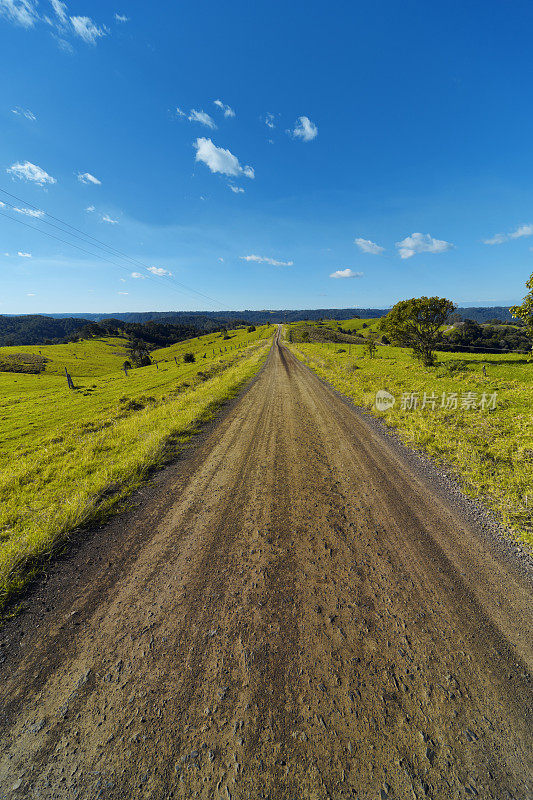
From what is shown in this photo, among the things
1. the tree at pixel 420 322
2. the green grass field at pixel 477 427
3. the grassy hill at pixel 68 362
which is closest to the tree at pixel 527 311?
the green grass field at pixel 477 427

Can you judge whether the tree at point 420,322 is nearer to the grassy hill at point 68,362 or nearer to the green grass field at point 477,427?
the green grass field at point 477,427

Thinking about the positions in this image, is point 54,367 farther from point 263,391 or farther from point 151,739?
point 151,739

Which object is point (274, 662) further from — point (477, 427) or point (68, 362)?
point (68, 362)

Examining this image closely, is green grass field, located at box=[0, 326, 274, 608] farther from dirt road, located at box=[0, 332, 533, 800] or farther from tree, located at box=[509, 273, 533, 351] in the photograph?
tree, located at box=[509, 273, 533, 351]

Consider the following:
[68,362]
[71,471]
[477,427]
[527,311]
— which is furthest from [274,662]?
[68,362]

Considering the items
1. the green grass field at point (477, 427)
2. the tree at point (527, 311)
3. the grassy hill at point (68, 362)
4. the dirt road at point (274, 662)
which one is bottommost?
the grassy hill at point (68, 362)

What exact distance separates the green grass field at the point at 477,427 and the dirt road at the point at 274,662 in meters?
1.58

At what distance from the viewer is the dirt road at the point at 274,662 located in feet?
8.69

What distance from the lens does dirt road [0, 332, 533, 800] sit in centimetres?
265

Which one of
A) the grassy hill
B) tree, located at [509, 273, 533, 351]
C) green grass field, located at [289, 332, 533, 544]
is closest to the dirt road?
green grass field, located at [289, 332, 533, 544]

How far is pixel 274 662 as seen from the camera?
3.52 meters

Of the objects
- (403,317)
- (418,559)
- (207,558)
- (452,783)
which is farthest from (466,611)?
(403,317)

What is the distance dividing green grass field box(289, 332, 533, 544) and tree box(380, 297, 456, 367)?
200 inches

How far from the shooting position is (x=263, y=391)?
768 inches
